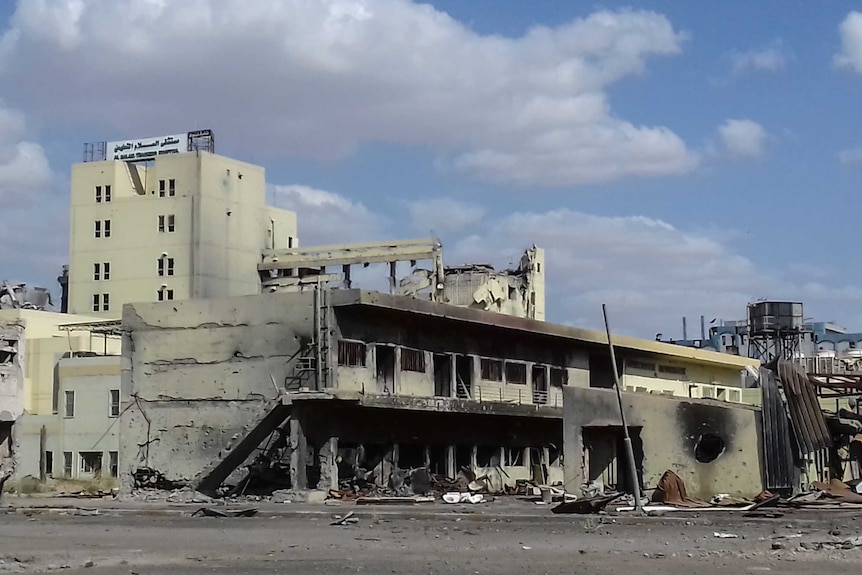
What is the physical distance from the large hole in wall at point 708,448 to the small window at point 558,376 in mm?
18845

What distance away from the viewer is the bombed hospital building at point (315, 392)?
44.1 m

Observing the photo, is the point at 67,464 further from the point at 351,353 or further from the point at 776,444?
the point at 776,444

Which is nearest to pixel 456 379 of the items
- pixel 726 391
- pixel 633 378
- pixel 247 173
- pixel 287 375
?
pixel 287 375

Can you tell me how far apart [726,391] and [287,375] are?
35.5 m

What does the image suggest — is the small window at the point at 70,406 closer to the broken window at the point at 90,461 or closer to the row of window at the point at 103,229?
the broken window at the point at 90,461

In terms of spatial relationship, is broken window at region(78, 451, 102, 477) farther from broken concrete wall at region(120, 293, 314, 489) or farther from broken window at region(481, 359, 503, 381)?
broken window at region(481, 359, 503, 381)

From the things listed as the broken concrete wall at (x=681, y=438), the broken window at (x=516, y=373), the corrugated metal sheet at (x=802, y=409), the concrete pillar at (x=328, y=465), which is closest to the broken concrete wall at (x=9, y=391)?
the concrete pillar at (x=328, y=465)

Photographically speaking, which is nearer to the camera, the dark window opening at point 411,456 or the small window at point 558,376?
the dark window opening at point 411,456

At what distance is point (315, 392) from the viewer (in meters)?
42.4

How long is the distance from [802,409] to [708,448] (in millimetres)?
3157

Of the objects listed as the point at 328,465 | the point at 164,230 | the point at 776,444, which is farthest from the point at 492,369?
the point at 164,230

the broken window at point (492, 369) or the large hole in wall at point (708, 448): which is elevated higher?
the broken window at point (492, 369)

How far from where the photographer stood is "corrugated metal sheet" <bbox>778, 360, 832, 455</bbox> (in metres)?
38.8

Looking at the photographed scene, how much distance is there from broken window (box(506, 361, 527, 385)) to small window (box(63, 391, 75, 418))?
77.5ft
